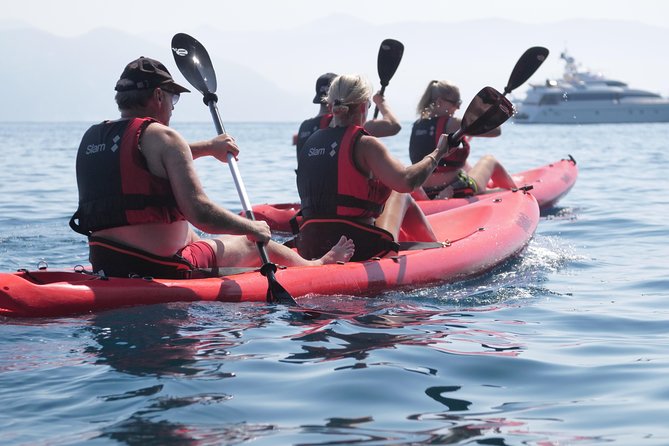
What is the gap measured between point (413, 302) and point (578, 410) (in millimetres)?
2281

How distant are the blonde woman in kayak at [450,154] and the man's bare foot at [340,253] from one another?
3315 millimetres

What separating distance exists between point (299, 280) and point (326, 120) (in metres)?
4.21

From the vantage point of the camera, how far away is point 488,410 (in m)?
3.84

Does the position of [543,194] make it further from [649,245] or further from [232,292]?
[232,292]

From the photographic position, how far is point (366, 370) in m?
4.32

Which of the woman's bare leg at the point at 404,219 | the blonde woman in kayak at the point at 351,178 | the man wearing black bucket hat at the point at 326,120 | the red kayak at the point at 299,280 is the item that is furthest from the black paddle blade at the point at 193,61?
the red kayak at the point at 299,280

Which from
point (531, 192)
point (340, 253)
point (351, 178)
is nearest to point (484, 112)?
point (351, 178)

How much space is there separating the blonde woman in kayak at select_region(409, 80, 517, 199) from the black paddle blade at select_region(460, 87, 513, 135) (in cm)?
229

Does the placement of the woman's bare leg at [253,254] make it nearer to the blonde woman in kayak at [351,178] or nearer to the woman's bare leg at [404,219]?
the blonde woman in kayak at [351,178]

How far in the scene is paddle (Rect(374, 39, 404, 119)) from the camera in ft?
32.3

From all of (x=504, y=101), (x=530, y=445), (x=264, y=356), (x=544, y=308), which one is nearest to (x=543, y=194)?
(x=504, y=101)

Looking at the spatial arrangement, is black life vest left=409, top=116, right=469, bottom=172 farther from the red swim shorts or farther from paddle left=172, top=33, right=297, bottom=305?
the red swim shorts

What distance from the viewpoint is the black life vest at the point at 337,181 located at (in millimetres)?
6133

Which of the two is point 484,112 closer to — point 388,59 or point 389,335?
point 389,335
